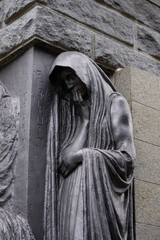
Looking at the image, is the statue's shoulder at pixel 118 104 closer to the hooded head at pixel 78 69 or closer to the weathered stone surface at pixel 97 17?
the hooded head at pixel 78 69

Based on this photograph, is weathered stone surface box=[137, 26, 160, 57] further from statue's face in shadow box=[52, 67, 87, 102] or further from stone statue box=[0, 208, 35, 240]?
stone statue box=[0, 208, 35, 240]

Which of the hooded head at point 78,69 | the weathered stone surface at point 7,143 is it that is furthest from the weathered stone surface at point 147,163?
the weathered stone surface at point 7,143

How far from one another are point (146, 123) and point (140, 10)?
1.13m

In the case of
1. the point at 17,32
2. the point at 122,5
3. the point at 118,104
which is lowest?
the point at 118,104

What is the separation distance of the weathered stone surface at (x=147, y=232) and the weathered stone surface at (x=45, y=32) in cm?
136

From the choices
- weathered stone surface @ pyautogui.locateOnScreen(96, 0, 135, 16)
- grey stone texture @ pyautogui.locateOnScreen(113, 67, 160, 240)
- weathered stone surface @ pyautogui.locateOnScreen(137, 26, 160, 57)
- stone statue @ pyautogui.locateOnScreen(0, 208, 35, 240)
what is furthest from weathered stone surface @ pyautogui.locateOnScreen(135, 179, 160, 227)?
weathered stone surface @ pyautogui.locateOnScreen(96, 0, 135, 16)

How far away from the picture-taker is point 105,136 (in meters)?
4.18

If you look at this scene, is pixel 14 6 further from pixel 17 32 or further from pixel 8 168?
Answer: pixel 8 168

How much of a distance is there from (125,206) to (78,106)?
0.77 meters

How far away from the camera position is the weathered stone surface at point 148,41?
17.1ft

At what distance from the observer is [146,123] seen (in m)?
4.78

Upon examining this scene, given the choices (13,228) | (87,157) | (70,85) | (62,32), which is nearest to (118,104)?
(70,85)

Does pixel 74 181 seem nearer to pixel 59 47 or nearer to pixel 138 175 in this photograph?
pixel 138 175

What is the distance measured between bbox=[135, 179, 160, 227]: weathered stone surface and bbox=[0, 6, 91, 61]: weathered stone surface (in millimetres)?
1095
